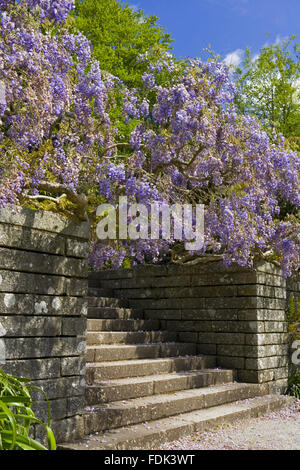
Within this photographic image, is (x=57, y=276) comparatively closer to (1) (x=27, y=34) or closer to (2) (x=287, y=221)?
(1) (x=27, y=34)

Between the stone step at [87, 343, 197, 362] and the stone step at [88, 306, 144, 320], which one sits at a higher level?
the stone step at [88, 306, 144, 320]

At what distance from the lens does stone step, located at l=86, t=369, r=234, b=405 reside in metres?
4.92

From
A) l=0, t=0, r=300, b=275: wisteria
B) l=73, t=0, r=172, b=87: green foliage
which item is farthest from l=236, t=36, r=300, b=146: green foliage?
l=0, t=0, r=300, b=275: wisteria

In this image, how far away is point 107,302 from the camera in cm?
770

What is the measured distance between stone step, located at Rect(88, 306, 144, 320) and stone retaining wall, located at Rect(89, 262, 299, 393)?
0.69ft

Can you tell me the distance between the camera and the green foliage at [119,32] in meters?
15.1

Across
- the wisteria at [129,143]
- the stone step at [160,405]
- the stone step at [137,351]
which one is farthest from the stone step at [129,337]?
the stone step at [160,405]

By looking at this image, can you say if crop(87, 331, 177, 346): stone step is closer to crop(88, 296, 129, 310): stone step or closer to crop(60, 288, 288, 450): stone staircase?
crop(60, 288, 288, 450): stone staircase

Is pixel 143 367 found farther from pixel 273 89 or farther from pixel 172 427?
pixel 273 89

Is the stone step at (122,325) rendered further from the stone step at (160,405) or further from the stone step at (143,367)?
the stone step at (160,405)

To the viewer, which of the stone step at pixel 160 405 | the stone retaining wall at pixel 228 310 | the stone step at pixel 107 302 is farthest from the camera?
the stone step at pixel 107 302

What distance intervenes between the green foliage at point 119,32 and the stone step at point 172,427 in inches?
424

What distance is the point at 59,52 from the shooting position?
4.76 m
